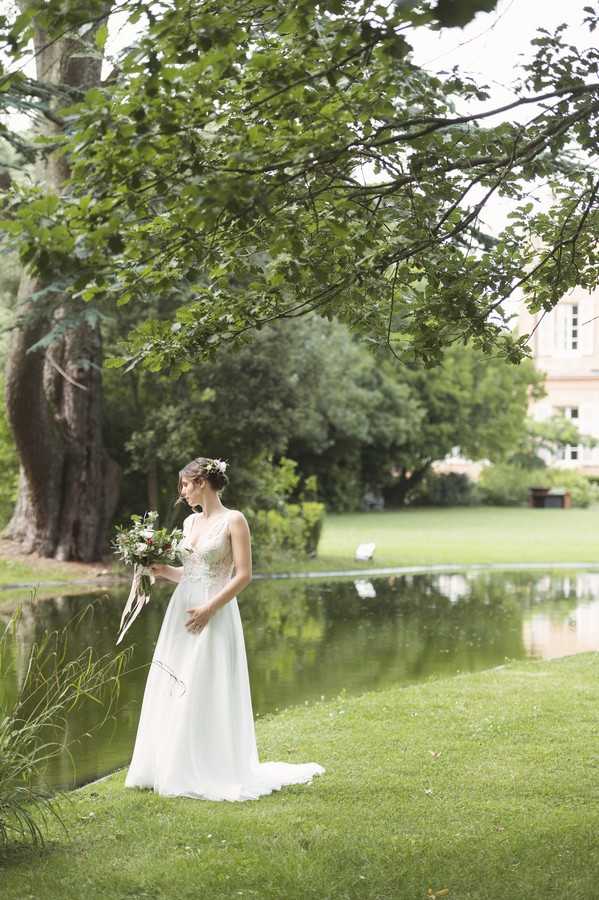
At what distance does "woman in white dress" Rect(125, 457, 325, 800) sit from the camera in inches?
265

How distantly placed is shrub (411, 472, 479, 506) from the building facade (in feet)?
32.5

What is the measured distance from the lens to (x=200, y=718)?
6801 mm

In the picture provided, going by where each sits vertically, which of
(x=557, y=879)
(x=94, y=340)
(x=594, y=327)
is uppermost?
(x=594, y=327)

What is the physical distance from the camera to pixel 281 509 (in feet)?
79.9

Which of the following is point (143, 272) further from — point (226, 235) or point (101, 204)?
point (101, 204)

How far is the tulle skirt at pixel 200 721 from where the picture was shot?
670 cm

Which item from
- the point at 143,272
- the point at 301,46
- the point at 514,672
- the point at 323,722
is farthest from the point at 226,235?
the point at 514,672

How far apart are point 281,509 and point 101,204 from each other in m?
19.8

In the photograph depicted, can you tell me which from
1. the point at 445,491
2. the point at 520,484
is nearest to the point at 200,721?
the point at 445,491

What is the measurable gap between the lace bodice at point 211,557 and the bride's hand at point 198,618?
11.0 inches

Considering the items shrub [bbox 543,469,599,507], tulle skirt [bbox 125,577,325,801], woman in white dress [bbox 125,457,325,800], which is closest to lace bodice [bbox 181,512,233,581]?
woman in white dress [bbox 125,457,325,800]

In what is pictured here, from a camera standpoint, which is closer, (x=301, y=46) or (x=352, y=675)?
(x=301, y=46)

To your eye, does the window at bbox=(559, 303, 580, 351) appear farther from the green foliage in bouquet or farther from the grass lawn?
the green foliage in bouquet

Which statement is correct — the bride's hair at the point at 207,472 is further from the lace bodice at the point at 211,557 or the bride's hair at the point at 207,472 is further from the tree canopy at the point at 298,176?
the tree canopy at the point at 298,176
